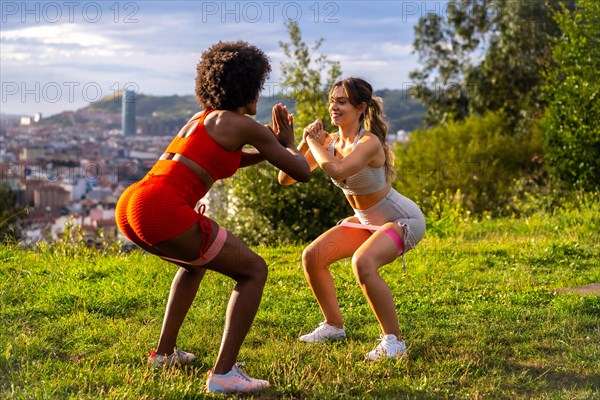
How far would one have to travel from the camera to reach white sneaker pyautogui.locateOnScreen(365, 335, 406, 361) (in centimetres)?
480

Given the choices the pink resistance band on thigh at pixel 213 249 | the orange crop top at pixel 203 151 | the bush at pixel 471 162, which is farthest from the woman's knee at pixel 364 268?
the bush at pixel 471 162

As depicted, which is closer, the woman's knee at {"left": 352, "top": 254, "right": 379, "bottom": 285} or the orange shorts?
the orange shorts

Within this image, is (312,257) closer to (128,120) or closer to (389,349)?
(389,349)

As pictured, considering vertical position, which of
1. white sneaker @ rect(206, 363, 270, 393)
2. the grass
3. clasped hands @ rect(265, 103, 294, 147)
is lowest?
the grass

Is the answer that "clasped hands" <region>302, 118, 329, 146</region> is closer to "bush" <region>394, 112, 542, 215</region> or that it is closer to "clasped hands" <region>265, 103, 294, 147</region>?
"clasped hands" <region>265, 103, 294, 147</region>

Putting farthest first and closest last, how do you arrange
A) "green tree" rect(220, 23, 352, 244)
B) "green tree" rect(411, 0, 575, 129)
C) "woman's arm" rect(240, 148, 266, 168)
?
1. "green tree" rect(411, 0, 575, 129)
2. "green tree" rect(220, 23, 352, 244)
3. "woman's arm" rect(240, 148, 266, 168)

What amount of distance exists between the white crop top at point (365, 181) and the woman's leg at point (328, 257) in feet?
0.97

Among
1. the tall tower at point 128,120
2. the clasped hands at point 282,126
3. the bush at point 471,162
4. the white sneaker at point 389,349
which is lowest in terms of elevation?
the bush at point 471,162

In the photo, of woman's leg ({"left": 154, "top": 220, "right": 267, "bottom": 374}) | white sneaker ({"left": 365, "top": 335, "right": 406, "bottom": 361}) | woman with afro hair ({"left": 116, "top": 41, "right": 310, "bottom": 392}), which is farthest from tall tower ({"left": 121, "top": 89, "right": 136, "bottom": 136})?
woman's leg ({"left": 154, "top": 220, "right": 267, "bottom": 374})

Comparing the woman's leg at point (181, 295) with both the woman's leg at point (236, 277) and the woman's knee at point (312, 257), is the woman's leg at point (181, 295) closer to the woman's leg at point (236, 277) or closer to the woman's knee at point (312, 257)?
the woman's leg at point (236, 277)

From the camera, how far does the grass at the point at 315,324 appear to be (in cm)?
436

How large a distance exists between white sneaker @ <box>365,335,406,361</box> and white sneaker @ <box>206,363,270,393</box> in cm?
87

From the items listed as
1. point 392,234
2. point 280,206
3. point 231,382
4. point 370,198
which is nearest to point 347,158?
point 370,198

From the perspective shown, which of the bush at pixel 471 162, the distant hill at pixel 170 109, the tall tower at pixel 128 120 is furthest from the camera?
the distant hill at pixel 170 109
